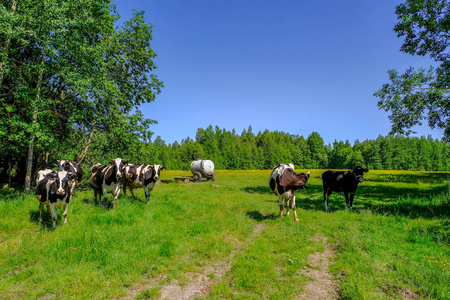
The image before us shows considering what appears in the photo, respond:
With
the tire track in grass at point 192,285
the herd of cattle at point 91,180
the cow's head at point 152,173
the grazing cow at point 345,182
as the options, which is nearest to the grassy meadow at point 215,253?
the tire track in grass at point 192,285

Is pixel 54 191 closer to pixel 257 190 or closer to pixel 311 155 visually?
pixel 257 190

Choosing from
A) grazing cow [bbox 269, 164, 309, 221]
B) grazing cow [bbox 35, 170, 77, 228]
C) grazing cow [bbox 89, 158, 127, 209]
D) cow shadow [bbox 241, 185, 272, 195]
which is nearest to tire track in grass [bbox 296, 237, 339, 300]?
grazing cow [bbox 269, 164, 309, 221]

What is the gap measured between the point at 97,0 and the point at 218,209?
15.0 metres

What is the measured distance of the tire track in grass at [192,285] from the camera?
4.61 m

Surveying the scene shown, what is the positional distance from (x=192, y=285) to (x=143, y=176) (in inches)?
325

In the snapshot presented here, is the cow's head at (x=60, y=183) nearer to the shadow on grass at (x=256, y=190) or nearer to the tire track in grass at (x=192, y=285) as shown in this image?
the tire track in grass at (x=192, y=285)

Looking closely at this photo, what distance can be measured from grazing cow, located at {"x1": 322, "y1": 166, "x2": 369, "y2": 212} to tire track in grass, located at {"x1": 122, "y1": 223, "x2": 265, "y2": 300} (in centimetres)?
769

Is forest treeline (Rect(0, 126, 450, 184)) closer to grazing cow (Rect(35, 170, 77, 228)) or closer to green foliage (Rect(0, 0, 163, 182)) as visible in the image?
green foliage (Rect(0, 0, 163, 182))

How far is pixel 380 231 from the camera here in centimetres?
768

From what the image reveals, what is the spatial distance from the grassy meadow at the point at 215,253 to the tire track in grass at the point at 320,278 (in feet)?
0.45

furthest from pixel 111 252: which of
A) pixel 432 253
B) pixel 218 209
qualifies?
pixel 432 253

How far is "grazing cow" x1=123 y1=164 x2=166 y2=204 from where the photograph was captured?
465 inches

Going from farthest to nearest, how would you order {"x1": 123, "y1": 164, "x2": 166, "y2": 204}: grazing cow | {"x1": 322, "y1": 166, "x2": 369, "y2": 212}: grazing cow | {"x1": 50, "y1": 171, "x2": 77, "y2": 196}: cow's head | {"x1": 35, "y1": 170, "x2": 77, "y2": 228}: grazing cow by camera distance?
{"x1": 123, "y1": 164, "x2": 166, "y2": 204}: grazing cow < {"x1": 322, "y1": 166, "x2": 369, "y2": 212}: grazing cow < {"x1": 35, "y1": 170, "x2": 77, "y2": 228}: grazing cow < {"x1": 50, "y1": 171, "x2": 77, "y2": 196}: cow's head

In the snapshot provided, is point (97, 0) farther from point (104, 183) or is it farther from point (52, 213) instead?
point (52, 213)
